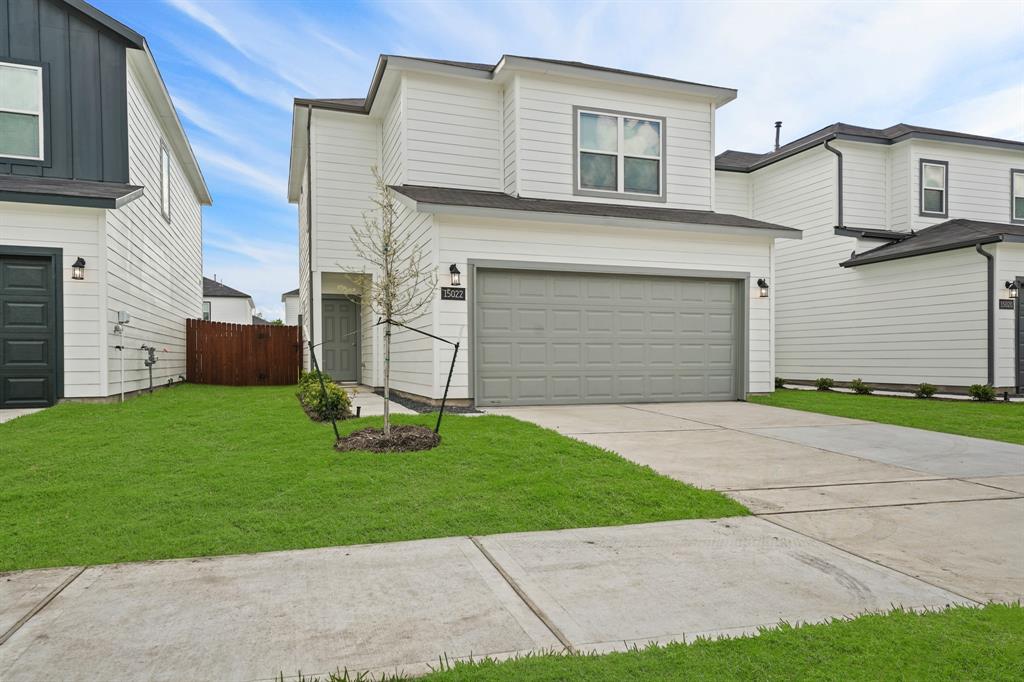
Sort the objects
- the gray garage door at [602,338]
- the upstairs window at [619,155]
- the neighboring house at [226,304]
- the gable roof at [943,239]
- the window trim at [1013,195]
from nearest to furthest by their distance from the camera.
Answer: the gray garage door at [602,338], the upstairs window at [619,155], the gable roof at [943,239], the window trim at [1013,195], the neighboring house at [226,304]

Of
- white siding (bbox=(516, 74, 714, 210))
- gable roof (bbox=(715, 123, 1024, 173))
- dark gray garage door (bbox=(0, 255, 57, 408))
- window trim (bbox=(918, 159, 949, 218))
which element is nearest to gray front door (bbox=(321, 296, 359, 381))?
white siding (bbox=(516, 74, 714, 210))

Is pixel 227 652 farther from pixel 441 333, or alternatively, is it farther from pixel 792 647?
pixel 441 333

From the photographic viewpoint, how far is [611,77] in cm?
1203

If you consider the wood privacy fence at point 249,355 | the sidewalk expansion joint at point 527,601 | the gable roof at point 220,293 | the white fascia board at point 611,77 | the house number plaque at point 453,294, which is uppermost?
Answer: the white fascia board at point 611,77

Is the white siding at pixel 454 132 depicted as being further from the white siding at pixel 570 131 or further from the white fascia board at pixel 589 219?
the white fascia board at pixel 589 219

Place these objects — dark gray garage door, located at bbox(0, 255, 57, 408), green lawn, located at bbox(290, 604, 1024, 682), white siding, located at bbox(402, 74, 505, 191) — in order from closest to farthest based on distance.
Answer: green lawn, located at bbox(290, 604, 1024, 682) → dark gray garage door, located at bbox(0, 255, 57, 408) → white siding, located at bbox(402, 74, 505, 191)

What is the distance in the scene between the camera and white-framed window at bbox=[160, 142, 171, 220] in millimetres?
14422

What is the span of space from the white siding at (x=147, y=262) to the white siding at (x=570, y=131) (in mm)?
7033

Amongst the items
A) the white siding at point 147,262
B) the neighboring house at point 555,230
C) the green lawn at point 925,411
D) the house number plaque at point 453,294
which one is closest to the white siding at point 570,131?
the neighboring house at point 555,230

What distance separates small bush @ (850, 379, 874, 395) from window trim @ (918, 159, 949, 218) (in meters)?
4.91

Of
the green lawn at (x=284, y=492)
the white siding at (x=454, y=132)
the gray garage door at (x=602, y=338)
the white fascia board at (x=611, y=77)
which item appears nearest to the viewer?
the green lawn at (x=284, y=492)

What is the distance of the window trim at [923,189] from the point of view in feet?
52.1

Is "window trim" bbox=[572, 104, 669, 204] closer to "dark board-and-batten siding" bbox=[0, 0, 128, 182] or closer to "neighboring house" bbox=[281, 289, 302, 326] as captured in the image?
"dark board-and-batten siding" bbox=[0, 0, 128, 182]

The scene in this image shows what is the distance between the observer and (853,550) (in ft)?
12.2
